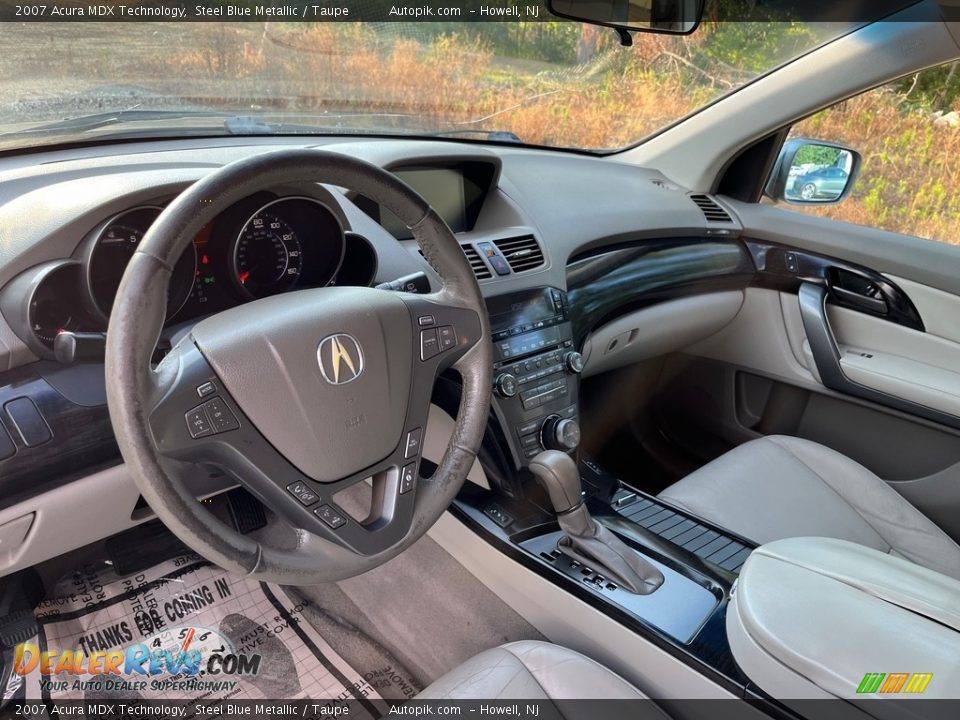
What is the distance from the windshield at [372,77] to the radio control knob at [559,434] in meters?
0.97

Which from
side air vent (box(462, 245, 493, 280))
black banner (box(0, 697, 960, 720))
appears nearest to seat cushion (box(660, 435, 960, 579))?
black banner (box(0, 697, 960, 720))

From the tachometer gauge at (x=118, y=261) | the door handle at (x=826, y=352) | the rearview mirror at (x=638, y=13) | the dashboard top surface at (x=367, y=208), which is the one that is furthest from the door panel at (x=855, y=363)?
the tachometer gauge at (x=118, y=261)

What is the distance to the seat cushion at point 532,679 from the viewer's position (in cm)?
119

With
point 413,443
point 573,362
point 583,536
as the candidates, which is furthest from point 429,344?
point 573,362

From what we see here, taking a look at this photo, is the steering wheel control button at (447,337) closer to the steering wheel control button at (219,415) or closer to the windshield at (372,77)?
the steering wheel control button at (219,415)

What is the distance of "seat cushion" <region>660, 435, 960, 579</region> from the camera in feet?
5.62

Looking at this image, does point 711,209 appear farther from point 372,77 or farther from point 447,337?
point 447,337

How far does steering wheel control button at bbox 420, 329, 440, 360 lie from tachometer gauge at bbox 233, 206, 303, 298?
36 centimetres

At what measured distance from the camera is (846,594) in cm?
110

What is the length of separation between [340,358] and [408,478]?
0.72 feet

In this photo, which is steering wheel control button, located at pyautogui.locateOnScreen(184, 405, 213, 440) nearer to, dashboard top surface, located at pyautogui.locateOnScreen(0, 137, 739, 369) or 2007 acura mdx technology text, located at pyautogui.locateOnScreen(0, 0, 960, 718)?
2007 acura mdx technology text, located at pyautogui.locateOnScreen(0, 0, 960, 718)

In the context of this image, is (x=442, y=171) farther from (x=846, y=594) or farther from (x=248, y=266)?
(x=846, y=594)

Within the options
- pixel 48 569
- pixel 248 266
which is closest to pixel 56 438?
pixel 248 266

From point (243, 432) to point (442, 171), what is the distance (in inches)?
45.1
